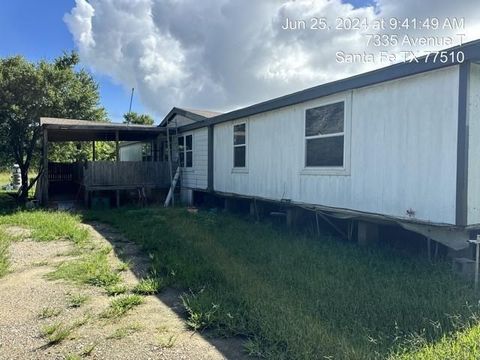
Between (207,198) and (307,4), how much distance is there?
6.74 metres

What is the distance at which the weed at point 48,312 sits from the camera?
356 cm

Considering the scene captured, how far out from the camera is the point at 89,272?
488cm

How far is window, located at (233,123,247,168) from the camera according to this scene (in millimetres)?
9414

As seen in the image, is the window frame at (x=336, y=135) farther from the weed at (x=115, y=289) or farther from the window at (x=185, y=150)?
the window at (x=185, y=150)

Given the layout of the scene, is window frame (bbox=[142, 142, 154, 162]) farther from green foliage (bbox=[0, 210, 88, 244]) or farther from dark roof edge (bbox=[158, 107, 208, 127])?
green foliage (bbox=[0, 210, 88, 244])

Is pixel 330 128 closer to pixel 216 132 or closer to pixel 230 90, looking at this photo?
pixel 216 132

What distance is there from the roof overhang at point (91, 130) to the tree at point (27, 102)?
1.12m

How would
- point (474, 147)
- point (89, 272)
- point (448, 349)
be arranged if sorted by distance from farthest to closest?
1. point (89, 272)
2. point (474, 147)
3. point (448, 349)

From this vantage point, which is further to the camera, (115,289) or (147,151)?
(147,151)

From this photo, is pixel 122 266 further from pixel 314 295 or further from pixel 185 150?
pixel 185 150

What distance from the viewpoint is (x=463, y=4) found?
547 centimetres

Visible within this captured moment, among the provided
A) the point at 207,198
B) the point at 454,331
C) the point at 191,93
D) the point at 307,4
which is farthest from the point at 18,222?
the point at 191,93

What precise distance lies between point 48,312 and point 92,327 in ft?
2.17

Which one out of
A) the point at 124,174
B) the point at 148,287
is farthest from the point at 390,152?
the point at 124,174
